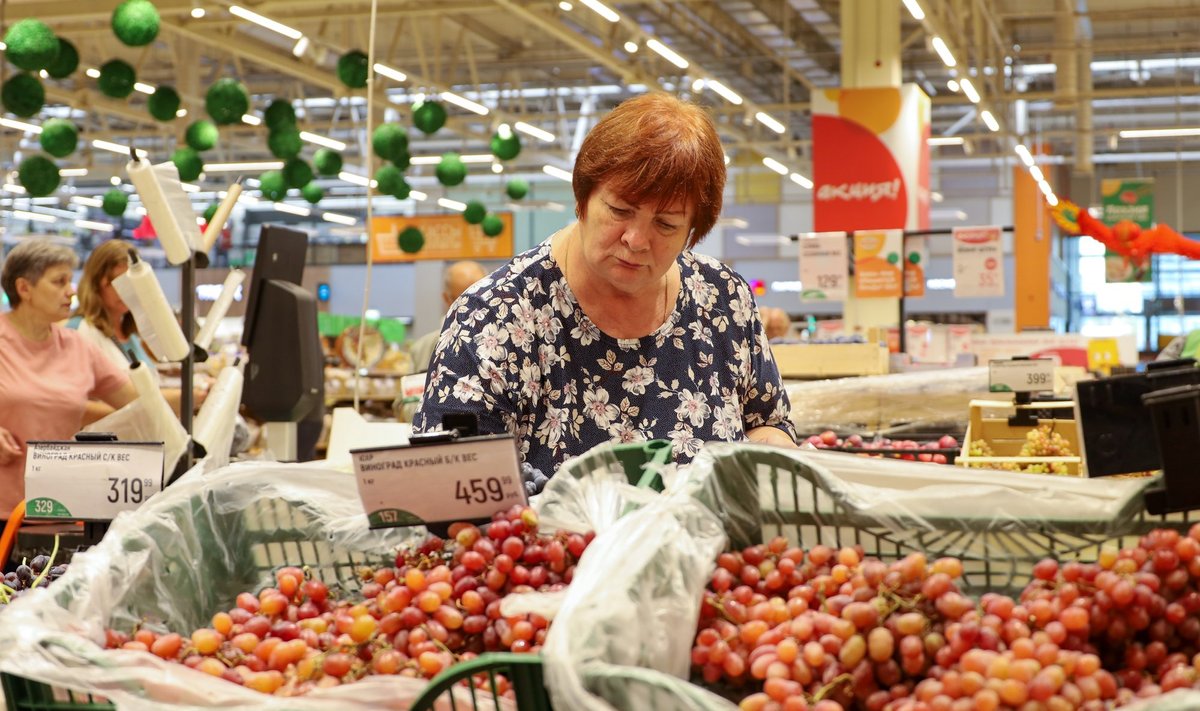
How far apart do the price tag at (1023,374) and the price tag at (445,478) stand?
9.64ft

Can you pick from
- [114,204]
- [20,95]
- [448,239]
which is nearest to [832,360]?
[20,95]

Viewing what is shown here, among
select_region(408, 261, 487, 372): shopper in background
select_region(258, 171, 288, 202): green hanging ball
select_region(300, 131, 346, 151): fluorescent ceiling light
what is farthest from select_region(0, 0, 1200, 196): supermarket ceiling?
select_region(408, 261, 487, 372): shopper in background

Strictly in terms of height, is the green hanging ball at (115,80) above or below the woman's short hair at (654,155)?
above

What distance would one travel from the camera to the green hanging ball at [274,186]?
8.70m

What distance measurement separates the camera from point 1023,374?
12.8 ft

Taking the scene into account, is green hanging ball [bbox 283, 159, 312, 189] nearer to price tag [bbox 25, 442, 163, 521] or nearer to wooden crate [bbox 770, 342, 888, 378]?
wooden crate [bbox 770, 342, 888, 378]

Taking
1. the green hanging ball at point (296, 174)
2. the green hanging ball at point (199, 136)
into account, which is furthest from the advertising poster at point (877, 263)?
the green hanging ball at point (199, 136)

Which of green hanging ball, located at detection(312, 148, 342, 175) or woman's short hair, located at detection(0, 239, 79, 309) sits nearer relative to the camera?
woman's short hair, located at detection(0, 239, 79, 309)

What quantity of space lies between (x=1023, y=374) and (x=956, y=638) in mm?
3108

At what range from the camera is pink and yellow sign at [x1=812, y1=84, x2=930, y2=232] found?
32.2ft

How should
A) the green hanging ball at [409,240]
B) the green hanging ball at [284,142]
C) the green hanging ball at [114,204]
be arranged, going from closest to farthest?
the green hanging ball at [284,142], the green hanging ball at [114,204], the green hanging ball at [409,240]

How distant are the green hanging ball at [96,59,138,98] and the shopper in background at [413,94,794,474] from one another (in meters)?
5.82

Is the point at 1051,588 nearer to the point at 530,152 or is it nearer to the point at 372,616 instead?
the point at 372,616

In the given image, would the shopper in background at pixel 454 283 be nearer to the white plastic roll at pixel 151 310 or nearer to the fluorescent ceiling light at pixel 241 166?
the white plastic roll at pixel 151 310
